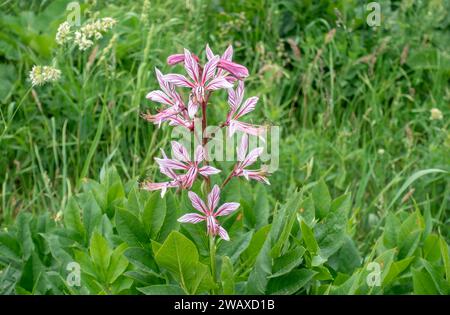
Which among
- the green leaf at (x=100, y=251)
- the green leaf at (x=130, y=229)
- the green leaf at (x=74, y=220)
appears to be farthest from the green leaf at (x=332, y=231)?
the green leaf at (x=74, y=220)

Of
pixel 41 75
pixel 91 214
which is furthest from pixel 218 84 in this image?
pixel 41 75

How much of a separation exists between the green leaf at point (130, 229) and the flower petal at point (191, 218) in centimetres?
28

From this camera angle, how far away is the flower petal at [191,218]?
7.00ft

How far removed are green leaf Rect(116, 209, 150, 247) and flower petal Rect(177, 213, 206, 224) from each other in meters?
0.28

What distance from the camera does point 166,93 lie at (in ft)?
6.88

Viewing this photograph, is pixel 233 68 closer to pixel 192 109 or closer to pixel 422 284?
pixel 192 109

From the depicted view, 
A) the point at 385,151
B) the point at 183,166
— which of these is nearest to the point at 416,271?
the point at 183,166

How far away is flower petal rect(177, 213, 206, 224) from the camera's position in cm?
213

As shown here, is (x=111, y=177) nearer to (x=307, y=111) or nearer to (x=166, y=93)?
(x=166, y=93)

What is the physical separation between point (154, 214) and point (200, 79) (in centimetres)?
51

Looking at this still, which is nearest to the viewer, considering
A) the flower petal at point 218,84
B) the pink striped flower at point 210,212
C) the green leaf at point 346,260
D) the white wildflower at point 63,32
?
the flower petal at point 218,84

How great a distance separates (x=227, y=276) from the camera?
2230mm

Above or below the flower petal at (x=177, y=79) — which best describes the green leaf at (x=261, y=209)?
below

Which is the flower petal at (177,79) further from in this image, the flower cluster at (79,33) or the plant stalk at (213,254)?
the flower cluster at (79,33)
